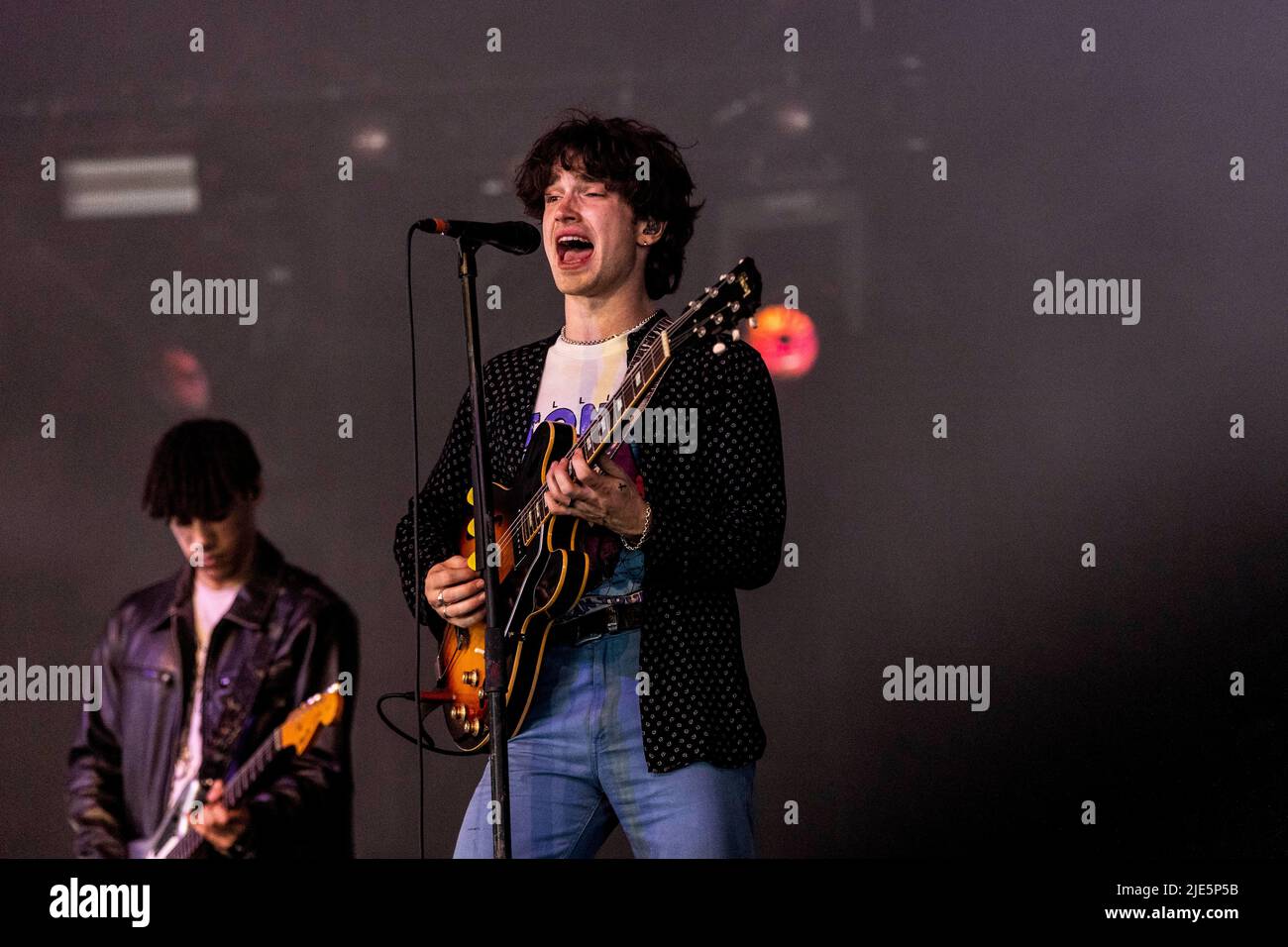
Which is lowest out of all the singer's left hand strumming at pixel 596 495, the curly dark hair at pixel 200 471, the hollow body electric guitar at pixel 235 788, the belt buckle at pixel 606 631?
the hollow body electric guitar at pixel 235 788

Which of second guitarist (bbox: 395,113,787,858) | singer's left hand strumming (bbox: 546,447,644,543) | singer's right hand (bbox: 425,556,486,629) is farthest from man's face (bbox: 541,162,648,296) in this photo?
singer's right hand (bbox: 425,556,486,629)

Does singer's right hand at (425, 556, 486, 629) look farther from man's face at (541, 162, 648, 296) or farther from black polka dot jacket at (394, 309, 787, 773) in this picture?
man's face at (541, 162, 648, 296)

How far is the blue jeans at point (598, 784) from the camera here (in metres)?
2.42

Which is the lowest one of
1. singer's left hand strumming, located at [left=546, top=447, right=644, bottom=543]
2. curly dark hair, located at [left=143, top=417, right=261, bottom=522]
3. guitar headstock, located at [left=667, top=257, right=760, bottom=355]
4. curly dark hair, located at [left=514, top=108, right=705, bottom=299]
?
singer's left hand strumming, located at [left=546, top=447, right=644, bottom=543]

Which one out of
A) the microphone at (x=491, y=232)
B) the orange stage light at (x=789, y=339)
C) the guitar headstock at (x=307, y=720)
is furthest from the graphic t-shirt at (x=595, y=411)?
the guitar headstock at (x=307, y=720)

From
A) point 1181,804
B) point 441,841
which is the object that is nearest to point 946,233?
point 1181,804

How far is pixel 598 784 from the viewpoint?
250cm

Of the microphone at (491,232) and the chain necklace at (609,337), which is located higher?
the microphone at (491,232)

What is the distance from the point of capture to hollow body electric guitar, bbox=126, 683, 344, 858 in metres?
3.13

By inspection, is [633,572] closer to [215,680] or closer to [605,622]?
[605,622]

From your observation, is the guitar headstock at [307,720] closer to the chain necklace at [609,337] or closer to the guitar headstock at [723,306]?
the chain necklace at [609,337]

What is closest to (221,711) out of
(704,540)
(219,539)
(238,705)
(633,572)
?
(238,705)

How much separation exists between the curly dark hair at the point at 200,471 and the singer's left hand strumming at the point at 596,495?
1262mm

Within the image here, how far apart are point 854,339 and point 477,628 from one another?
4.08 feet
